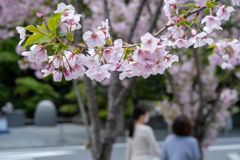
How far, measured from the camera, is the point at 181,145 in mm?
3098

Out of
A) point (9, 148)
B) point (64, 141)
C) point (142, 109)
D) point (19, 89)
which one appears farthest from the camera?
point (19, 89)

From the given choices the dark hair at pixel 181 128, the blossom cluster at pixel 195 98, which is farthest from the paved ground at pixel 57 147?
the dark hair at pixel 181 128

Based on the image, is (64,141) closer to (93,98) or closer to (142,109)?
(142,109)

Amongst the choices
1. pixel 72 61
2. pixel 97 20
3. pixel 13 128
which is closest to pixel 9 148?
pixel 13 128

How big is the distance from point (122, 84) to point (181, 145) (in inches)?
219

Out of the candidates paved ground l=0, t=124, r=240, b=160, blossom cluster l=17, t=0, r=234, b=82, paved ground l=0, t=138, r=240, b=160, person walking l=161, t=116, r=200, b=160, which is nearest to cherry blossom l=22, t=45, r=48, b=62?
blossom cluster l=17, t=0, r=234, b=82

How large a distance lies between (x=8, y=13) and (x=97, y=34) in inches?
208

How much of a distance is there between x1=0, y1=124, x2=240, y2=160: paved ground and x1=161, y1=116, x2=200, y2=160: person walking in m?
4.71

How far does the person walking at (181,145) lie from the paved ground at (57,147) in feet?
15.5

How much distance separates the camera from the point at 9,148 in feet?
30.8

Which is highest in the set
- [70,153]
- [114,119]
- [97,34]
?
[97,34]

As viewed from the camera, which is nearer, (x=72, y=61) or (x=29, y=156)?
(x=72, y=61)

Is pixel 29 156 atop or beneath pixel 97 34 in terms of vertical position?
beneath

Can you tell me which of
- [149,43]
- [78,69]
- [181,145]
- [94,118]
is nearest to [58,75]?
[78,69]
